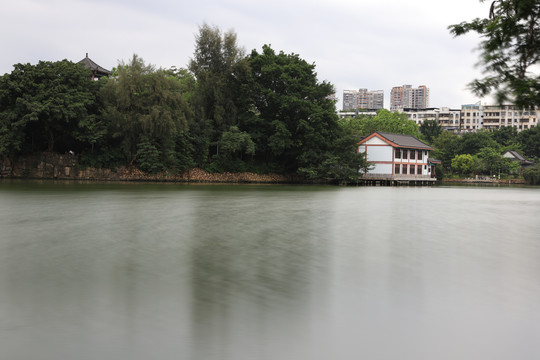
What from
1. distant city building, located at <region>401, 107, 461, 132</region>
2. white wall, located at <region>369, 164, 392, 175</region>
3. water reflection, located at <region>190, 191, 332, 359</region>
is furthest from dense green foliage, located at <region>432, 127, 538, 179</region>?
water reflection, located at <region>190, 191, 332, 359</region>

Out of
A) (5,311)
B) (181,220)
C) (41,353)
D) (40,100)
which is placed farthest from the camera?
(40,100)

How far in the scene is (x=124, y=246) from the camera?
722 centimetres

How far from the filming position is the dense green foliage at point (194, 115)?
27.9 meters

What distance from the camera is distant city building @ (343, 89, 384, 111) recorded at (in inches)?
7190

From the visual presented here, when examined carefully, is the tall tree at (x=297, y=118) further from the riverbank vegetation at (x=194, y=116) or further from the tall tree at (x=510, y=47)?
the tall tree at (x=510, y=47)

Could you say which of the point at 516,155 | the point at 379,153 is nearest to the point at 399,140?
the point at 379,153

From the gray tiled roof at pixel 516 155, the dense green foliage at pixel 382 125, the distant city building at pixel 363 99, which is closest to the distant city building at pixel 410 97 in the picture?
the distant city building at pixel 363 99

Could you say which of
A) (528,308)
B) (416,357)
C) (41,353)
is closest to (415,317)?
(416,357)

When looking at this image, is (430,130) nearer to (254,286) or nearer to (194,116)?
(194,116)

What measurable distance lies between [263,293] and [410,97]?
174379 millimetres

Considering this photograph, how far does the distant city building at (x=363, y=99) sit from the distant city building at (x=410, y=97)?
1039cm

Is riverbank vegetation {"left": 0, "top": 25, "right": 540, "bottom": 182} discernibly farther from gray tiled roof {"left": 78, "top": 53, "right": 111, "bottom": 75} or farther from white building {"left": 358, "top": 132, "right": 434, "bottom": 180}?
gray tiled roof {"left": 78, "top": 53, "right": 111, "bottom": 75}

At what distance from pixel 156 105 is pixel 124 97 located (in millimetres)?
2068

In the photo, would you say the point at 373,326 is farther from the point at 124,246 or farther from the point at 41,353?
the point at 124,246
